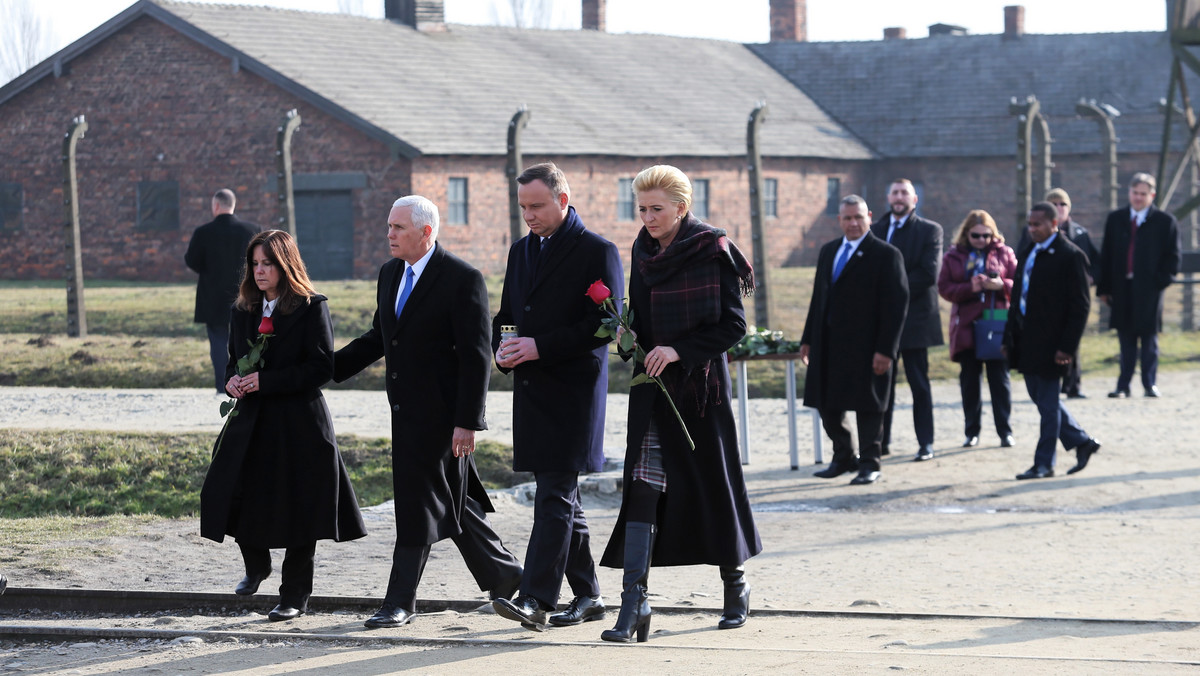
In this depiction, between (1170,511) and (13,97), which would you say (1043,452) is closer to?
(1170,511)

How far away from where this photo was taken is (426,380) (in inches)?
259

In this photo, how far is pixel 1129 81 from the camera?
40.1m

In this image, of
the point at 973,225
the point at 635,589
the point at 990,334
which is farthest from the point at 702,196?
the point at 635,589

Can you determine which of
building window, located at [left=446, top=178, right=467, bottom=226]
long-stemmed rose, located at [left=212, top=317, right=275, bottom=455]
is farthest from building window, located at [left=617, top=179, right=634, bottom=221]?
long-stemmed rose, located at [left=212, top=317, right=275, bottom=455]

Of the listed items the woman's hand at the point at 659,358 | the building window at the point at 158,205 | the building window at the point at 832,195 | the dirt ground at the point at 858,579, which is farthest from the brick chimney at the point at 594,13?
the woman's hand at the point at 659,358

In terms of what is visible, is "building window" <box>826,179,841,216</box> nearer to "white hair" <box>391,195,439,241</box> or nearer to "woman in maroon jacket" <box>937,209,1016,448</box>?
→ "woman in maroon jacket" <box>937,209,1016,448</box>

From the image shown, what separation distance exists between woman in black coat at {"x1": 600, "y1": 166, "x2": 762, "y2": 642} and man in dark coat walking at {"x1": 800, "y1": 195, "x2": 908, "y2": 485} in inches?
162

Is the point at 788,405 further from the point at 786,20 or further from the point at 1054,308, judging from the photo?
the point at 786,20

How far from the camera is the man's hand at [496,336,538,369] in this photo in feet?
20.9

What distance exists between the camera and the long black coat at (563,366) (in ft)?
21.2

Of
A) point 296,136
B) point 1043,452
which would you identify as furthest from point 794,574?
point 296,136

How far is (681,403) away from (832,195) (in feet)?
111

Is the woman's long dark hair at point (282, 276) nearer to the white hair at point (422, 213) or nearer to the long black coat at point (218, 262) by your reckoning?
the white hair at point (422, 213)

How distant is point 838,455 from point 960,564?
2875 millimetres
